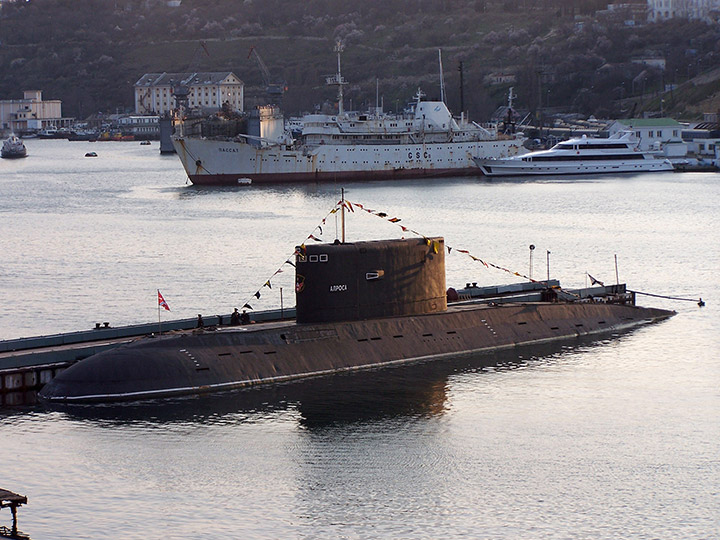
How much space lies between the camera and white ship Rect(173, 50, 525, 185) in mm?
85188

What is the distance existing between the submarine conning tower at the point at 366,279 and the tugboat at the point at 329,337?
2 centimetres

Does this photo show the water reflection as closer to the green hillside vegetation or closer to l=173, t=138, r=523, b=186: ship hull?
l=173, t=138, r=523, b=186: ship hull

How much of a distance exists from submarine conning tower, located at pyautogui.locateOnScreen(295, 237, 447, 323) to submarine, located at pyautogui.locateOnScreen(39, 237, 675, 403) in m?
0.02

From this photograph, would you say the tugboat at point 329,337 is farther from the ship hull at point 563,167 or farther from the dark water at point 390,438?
the ship hull at point 563,167

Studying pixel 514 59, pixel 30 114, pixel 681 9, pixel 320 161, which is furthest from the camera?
pixel 30 114

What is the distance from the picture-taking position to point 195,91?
602ft

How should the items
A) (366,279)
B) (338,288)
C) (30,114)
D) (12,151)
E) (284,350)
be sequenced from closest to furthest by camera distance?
1. (284,350)
2. (338,288)
3. (366,279)
4. (12,151)
5. (30,114)

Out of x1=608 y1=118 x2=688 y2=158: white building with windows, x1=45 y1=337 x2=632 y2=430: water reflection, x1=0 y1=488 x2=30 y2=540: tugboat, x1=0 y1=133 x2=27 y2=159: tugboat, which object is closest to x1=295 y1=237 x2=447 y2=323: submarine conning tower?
x1=45 y1=337 x2=632 y2=430: water reflection

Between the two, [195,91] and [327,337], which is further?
[195,91]

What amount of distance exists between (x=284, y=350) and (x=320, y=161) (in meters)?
61.0

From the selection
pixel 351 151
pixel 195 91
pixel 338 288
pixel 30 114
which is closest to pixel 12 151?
pixel 351 151

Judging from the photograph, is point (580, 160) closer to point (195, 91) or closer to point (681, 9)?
point (681, 9)

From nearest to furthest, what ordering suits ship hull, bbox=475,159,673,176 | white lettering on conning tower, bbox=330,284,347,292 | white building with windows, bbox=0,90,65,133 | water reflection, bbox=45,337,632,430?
water reflection, bbox=45,337,632,430 < white lettering on conning tower, bbox=330,284,347,292 < ship hull, bbox=475,159,673,176 < white building with windows, bbox=0,90,65,133

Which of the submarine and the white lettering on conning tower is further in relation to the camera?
the white lettering on conning tower
